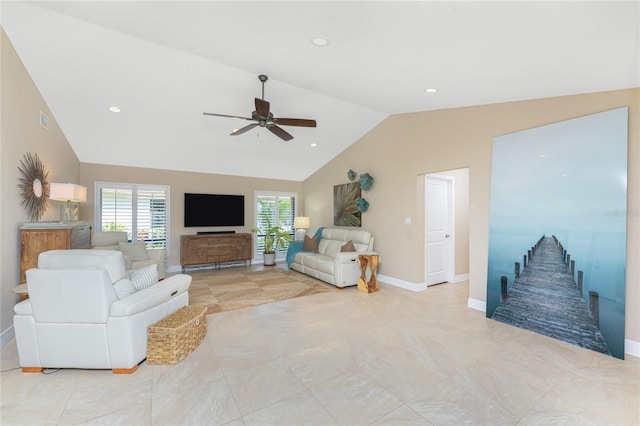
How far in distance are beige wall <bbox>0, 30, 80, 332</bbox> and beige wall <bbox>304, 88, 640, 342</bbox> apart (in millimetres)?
5089

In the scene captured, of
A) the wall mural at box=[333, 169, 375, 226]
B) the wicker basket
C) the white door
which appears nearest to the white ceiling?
the wall mural at box=[333, 169, 375, 226]

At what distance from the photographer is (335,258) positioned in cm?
516

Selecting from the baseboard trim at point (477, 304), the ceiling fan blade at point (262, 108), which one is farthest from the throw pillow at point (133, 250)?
the baseboard trim at point (477, 304)

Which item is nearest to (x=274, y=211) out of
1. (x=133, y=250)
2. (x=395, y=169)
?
(x=133, y=250)

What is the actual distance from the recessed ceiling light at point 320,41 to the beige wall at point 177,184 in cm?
509

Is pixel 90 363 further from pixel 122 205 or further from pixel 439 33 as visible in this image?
pixel 122 205

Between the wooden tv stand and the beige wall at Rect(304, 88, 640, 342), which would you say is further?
the wooden tv stand

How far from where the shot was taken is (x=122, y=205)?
5945 millimetres

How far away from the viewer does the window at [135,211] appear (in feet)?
19.0

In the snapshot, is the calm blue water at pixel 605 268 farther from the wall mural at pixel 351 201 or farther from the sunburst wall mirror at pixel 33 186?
the sunburst wall mirror at pixel 33 186


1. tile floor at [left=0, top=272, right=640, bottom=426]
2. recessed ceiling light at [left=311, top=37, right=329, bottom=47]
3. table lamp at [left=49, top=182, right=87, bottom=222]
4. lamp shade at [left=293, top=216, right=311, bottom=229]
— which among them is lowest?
tile floor at [left=0, top=272, right=640, bottom=426]

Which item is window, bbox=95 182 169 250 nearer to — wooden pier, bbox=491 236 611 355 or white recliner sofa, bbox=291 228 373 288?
white recliner sofa, bbox=291 228 373 288

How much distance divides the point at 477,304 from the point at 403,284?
133 centimetres

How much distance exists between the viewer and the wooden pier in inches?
113
